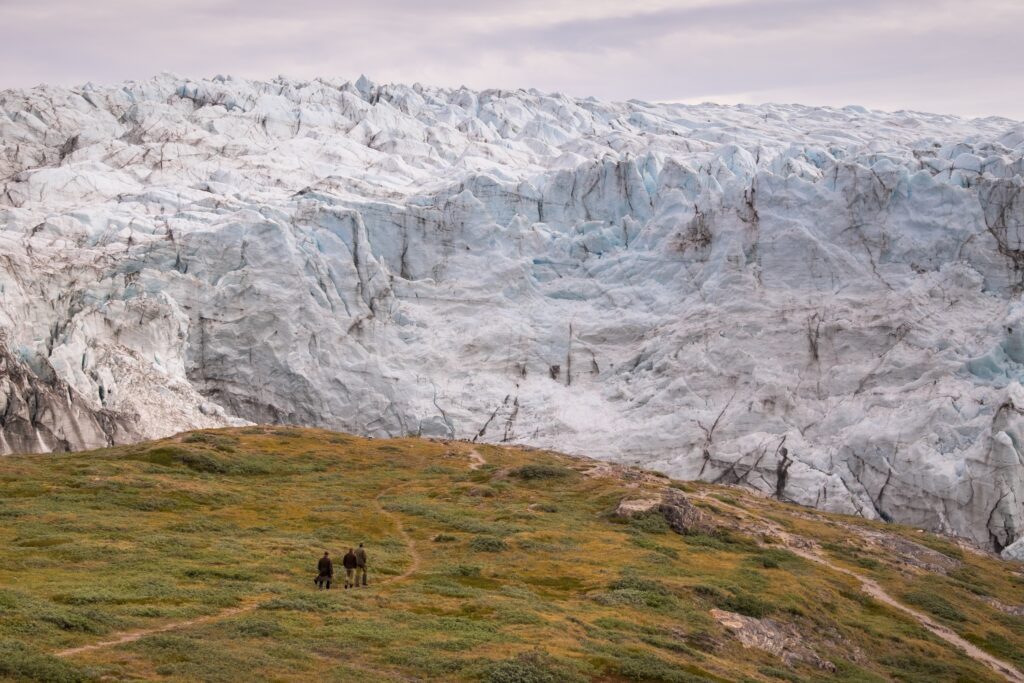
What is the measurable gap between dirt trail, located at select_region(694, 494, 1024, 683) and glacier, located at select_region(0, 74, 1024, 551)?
32.9m

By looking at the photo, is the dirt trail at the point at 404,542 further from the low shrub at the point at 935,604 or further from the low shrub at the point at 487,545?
the low shrub at the point at 935,604

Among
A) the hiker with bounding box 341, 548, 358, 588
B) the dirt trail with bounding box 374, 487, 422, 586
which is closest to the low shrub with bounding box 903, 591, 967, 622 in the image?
the dirt trail with bounding box 374, 487, 422, 586

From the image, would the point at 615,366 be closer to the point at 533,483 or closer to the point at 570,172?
the point at 570,172

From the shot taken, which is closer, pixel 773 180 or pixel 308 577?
pixel 308 577

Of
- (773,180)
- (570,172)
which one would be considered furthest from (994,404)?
(570,172)

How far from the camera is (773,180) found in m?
137

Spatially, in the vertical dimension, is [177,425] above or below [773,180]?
below

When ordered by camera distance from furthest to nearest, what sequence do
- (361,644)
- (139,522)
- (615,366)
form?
(615,366) → (139,522) → (361,644)

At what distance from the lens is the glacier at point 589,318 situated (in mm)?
109188

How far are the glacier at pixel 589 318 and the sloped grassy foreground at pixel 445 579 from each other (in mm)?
22514

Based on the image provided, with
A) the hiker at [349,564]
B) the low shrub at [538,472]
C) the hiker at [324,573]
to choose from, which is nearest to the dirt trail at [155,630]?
the hiker at [324,573]

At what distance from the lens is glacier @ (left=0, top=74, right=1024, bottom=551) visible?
109188mm

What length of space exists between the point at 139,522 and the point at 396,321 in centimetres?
7884

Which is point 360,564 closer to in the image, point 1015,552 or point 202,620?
point 202,620
